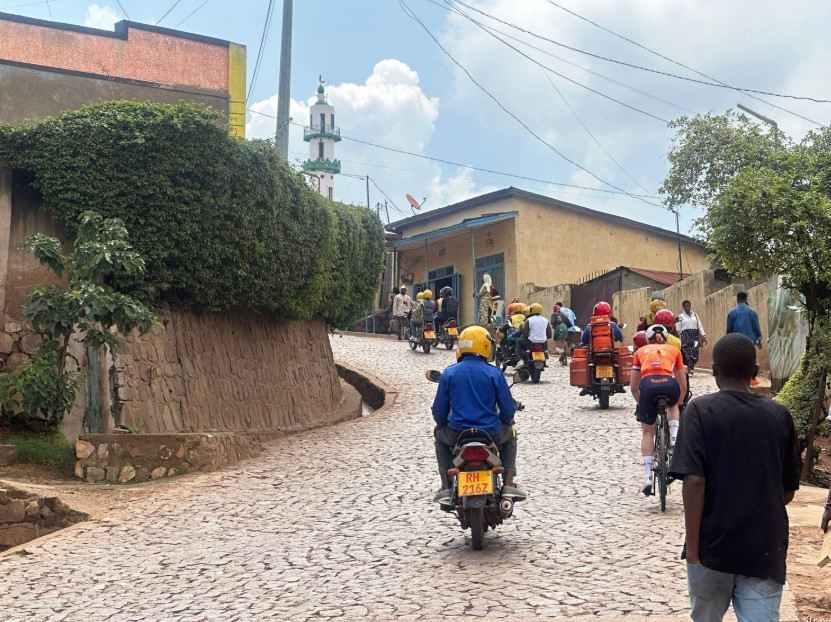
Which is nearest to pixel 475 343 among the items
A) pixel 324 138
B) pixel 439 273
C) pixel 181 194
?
pixel 181 194

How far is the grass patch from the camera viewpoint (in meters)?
12.6

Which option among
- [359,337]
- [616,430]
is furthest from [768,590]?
[359,337]

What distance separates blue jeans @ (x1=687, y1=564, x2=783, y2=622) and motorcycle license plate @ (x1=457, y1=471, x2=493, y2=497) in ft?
11.8

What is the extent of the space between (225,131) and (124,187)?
1.97 metres

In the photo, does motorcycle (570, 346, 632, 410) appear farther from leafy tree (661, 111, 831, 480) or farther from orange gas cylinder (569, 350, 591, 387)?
leafy tree (661, 111, 831, 480)

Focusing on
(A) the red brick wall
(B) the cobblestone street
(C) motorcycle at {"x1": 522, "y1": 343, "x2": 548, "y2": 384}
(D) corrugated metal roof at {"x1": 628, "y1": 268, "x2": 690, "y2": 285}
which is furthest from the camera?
(D) corrugated metal roof at {"x1": 628, "y1": 268, "x2": 690, "y2": 285}

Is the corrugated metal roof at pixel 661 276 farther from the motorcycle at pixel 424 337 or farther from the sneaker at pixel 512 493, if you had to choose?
the sneaker at pixel 512 493

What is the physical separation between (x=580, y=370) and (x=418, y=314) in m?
11.5

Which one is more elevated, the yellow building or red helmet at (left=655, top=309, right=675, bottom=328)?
the yellow building

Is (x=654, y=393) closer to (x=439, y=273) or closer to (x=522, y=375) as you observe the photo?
(x=522, y=375)

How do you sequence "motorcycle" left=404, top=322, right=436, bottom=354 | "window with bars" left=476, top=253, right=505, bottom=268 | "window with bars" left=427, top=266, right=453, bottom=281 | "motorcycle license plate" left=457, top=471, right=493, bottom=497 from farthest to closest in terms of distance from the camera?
1. "window with bars" left=427, top=266, right=453, bottom=281
2. "window with bars" left=476, top=253, right=505, bottom=268
3. "motorcycle" left=404, top=322, right=436, bottom=354
4. "motorcycle license plate" left=457, top=471, right=493, bottom=497

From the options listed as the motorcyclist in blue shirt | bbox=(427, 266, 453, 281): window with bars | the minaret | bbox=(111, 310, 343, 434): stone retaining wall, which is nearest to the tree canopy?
the motorcyclist in blue shirt

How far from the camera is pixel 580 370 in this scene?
17.3 m

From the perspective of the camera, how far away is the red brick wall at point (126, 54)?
22.0m
